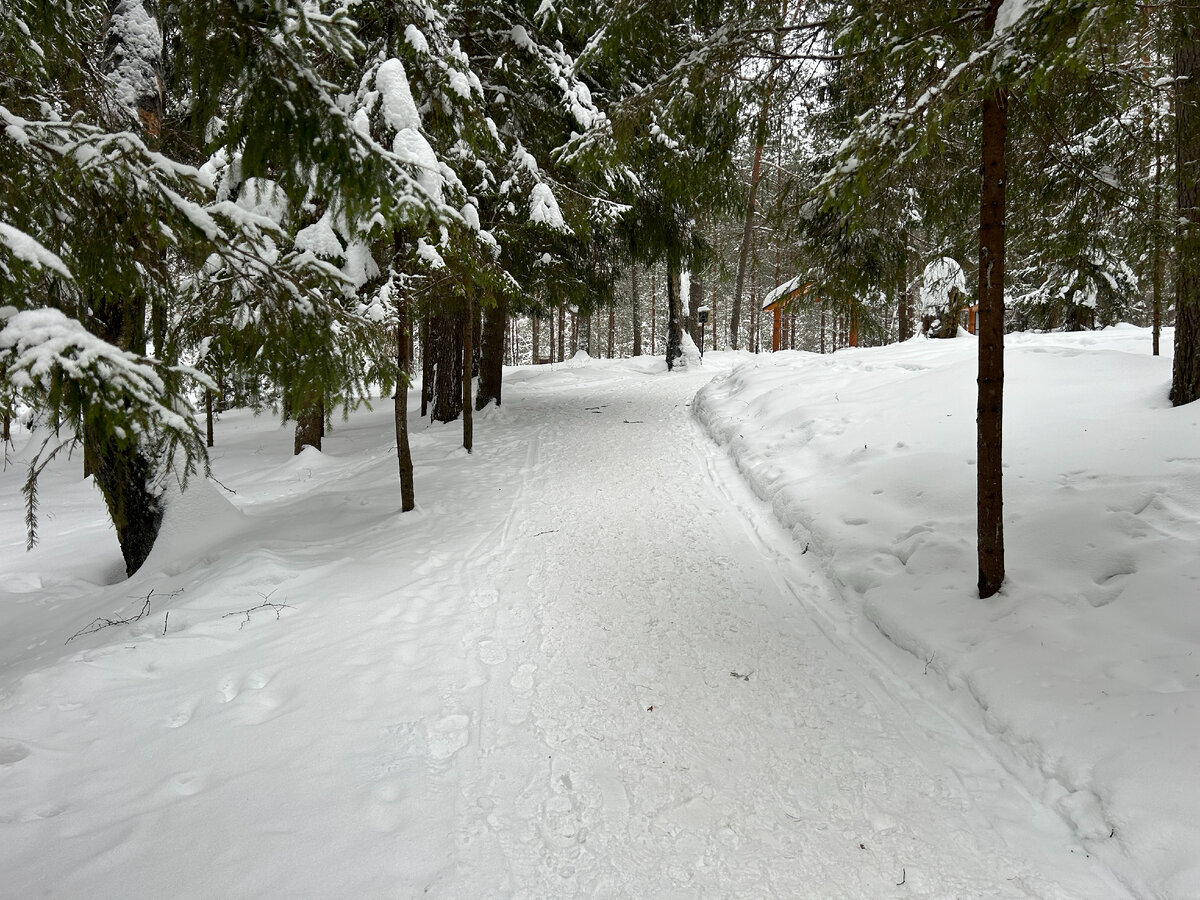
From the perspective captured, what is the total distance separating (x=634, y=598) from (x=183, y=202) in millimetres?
4225

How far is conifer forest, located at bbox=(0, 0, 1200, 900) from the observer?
8.63ft

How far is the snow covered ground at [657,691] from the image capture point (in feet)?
8.39

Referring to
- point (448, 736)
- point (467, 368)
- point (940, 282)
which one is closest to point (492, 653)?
point (448, 736)

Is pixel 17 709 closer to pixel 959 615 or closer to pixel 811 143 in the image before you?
pixel 959 615

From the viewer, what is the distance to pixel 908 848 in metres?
Result: 2.63

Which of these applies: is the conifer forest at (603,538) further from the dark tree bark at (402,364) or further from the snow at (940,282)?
the snow at (940,282)

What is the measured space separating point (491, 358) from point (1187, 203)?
1184cm

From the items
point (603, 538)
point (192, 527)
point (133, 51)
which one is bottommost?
point (603, 538)

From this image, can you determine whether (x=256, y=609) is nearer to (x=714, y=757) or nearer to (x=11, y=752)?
(x=11, y=752)

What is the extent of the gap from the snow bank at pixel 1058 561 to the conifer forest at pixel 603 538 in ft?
0.09

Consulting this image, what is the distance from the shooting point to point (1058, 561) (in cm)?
433

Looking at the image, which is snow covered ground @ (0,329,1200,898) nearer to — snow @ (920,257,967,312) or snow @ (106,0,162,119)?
snow @ (106,0,162,119)

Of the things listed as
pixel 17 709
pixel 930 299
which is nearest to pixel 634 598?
pixel 17 709

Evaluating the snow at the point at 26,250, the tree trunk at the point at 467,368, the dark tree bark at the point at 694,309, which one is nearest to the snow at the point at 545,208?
the tree trunk at the point at 467,368
